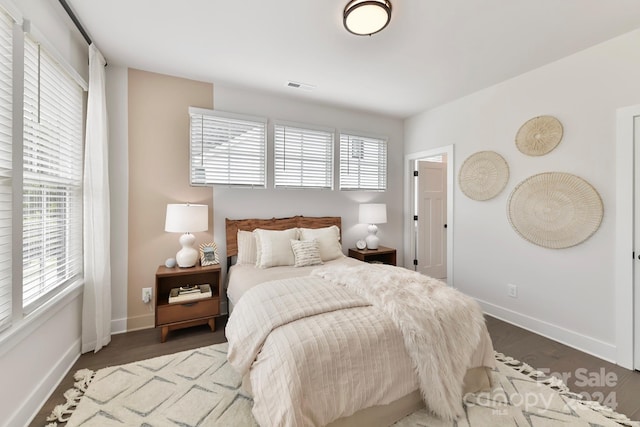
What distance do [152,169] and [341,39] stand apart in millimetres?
2281

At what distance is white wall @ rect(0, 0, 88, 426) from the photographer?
4.79 feet

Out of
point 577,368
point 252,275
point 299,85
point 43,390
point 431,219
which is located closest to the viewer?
point 43,390

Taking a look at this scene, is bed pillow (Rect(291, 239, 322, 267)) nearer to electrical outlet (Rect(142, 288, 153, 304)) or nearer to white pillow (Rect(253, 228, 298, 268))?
white pillow (Rect(253, 228, 298, 268))

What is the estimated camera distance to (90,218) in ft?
7.72

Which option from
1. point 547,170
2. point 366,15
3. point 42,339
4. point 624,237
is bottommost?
point 42,339

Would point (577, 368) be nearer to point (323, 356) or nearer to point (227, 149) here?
point (323, 356)

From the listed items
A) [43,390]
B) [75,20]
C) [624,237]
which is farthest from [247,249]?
[624,237]

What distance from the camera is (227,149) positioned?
124 inches

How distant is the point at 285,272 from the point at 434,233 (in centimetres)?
288

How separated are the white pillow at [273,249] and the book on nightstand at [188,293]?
0.58 metres

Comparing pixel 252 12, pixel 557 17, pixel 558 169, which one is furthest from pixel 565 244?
pixel 252 12

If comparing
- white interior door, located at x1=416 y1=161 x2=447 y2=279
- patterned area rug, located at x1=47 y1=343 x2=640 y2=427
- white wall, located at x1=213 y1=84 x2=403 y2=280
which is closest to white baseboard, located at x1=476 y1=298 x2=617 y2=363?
patterned area rug, located at x1=47 y1=343 x2=640 y2=427

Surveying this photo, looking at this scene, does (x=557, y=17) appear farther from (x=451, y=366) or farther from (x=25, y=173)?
(x=25, y=173)

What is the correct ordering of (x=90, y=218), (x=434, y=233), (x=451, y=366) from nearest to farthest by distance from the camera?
(x=451, y=366) → (x=90, y=218) → (x=434, y=233)
